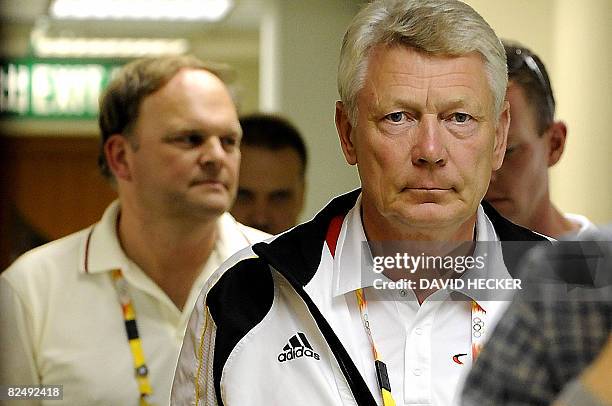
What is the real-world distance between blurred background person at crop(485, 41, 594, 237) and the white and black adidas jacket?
0.09 m

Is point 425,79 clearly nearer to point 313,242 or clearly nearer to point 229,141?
point 313,242

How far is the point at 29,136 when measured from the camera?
172 cm

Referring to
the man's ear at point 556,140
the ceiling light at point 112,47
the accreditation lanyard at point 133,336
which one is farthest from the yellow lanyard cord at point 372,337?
the ceiling light at point 112,47

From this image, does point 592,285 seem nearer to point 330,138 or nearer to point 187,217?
point 330,138

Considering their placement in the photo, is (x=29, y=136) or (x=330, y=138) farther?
(x=29, y=136)

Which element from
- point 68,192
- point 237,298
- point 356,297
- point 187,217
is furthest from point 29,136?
point 356,297

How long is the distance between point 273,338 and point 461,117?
15.6 inches

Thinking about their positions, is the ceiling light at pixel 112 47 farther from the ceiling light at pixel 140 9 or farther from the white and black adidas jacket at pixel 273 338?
the white and black adidas jacket at pixel 273 338

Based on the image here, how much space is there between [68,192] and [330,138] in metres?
0.44

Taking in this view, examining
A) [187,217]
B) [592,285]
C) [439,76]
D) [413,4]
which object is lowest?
[592,285]

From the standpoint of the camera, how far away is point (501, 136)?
4.86 feet

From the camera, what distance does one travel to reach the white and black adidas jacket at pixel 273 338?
1.39 m

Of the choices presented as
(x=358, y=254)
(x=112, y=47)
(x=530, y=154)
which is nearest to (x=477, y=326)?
(x=358, y=254)

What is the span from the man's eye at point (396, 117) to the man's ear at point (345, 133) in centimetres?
7
